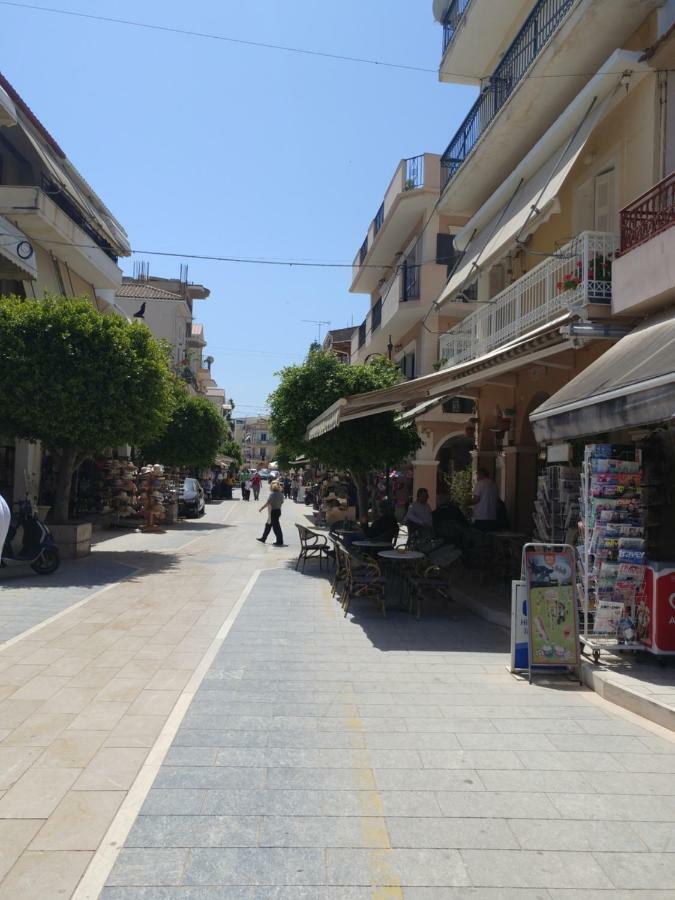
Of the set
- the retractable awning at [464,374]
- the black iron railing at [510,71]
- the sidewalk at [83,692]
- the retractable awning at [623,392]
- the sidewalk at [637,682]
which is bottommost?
the sidewalk at [83,692]

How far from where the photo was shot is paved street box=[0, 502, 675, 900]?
3326mm

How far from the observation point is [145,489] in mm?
22125

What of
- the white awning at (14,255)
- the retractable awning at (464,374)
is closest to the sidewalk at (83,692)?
the retractable awning at (464,374)

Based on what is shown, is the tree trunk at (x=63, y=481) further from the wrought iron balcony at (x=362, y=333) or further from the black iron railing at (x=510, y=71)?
the wrought iron balcony at (x=362, y=333)

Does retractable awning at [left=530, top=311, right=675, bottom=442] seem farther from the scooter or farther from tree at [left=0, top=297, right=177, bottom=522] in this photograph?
tree at [left=0, top=297, right=177, bottom=522]

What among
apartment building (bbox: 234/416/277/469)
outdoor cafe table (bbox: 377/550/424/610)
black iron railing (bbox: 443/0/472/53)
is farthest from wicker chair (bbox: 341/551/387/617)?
apartment building (bbox: 234/416/277/469)

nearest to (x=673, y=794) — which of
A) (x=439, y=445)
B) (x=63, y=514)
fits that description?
(x=63, y=514)

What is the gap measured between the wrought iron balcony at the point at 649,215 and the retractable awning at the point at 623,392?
3.34ft

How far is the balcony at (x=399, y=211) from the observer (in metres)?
24.0

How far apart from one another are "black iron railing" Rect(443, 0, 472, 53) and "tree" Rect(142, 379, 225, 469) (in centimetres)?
1561

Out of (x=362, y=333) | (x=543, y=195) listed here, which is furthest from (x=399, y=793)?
(x=362, y=333)

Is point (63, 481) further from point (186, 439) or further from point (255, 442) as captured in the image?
point (255, 442)

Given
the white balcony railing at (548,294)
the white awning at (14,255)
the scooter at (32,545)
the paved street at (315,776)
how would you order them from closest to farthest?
1. the paved street at (315,776)
2. the white balcony railing at (548,294)
3. the scooter at (32,545)
4. the white awning at (14,255)

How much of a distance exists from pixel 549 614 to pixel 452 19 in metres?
15.0
